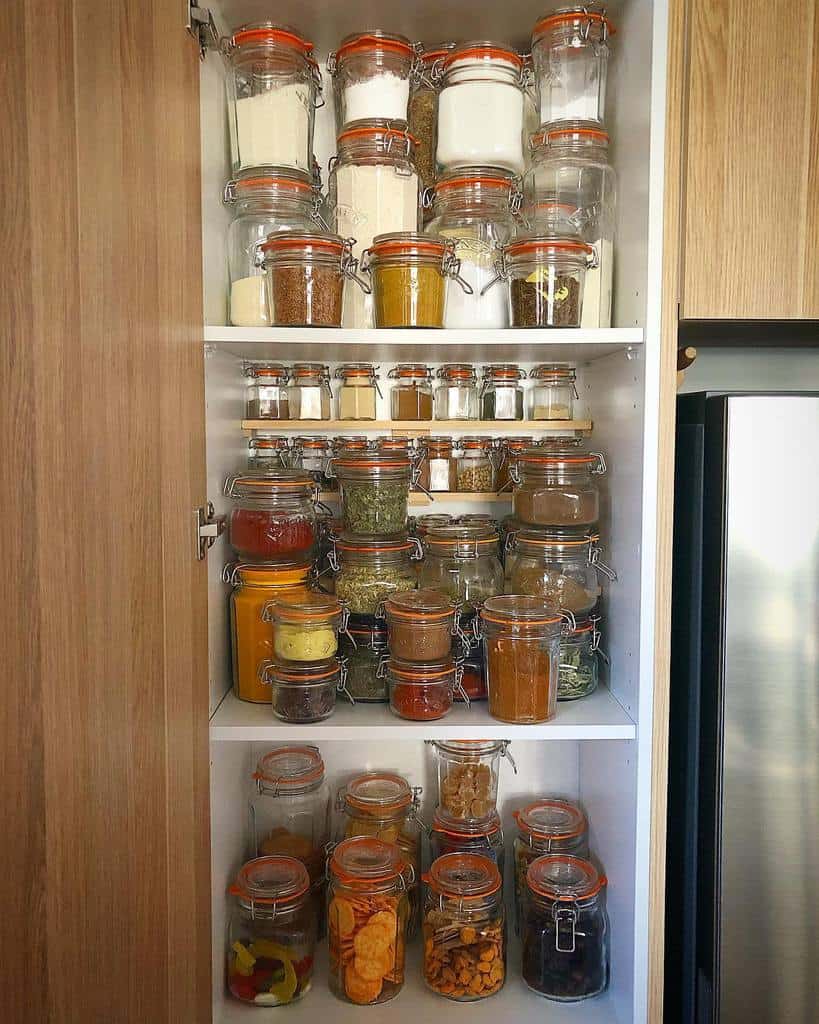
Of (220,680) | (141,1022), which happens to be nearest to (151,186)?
(220,680)

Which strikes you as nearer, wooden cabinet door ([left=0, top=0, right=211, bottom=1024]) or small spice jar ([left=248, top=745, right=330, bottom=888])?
wooden cabinet door ([left=0, top=0, right=211, bottom=1024])

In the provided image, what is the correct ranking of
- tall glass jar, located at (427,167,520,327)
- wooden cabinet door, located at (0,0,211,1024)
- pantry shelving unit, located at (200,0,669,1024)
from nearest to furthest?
wooden cabinet door, located at (0,0,211,1024), pantry shelving unit, located at (200,0,669,1024), tall glass jar, located at (427,167,520,327)

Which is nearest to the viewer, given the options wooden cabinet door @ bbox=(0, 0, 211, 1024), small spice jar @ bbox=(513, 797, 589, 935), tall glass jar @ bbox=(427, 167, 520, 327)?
wooden cabinet door @ bbox=(0, 0, 211, 1024)

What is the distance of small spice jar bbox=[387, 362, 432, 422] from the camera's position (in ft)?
4.75

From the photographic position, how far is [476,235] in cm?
132

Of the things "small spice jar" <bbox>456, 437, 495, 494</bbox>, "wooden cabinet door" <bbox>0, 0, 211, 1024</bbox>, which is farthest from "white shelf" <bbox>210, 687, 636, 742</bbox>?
"small spice jar" <bbox>456, 437, 495, 494</bbox>

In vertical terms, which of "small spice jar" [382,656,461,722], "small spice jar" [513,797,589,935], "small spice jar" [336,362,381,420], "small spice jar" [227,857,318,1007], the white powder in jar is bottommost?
"small spice jar" [227,857,318,1007]

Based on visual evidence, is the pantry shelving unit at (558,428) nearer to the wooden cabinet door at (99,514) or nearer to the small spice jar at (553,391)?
the small spice jar at (553,391)

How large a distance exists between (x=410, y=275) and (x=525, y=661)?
0.56 meters

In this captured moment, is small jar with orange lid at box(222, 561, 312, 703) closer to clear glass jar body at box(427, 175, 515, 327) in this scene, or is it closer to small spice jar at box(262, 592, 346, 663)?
small spice jar at box(262, 592, 346, 663)

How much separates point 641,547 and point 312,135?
0.79 meters

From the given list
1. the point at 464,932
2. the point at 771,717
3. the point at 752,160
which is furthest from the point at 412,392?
the point at 464,932

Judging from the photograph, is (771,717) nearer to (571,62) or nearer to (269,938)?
(269,938)

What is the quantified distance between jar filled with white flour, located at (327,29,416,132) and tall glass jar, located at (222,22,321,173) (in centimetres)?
5
